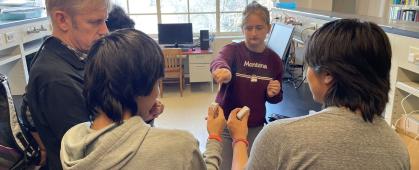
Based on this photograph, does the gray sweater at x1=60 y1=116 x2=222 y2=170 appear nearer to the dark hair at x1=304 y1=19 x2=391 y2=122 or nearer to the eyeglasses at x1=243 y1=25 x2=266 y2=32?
the dark hair at x1=304 y1=19 x2=391 y2=122

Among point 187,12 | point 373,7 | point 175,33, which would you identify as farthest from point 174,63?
point 373,7

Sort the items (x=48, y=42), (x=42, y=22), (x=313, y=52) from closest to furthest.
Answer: (x=313, y=52)
(x=48, y=42)
(x=42, y=22)

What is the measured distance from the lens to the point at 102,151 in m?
0.71

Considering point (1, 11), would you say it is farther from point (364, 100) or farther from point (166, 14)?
point (364, 100)

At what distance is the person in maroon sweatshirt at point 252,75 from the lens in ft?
5.52

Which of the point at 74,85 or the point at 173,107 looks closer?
the point at 74,85

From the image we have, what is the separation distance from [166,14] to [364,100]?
510 cm

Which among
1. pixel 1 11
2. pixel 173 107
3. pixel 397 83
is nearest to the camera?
pixel 397 83

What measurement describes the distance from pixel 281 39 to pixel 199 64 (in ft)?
6.62

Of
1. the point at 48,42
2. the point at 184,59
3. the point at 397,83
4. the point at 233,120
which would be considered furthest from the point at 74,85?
the point at 184,59

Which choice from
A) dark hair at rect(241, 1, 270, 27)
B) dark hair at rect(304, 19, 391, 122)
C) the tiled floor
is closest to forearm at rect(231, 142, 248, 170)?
dark hair at rect(304, 19, 391, 122)

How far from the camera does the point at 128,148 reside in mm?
710

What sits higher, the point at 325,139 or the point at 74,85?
the point at 74,85

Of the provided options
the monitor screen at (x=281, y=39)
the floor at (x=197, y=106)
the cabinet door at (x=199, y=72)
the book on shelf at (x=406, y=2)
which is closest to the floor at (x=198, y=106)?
the floor at (x=197, y=106)
